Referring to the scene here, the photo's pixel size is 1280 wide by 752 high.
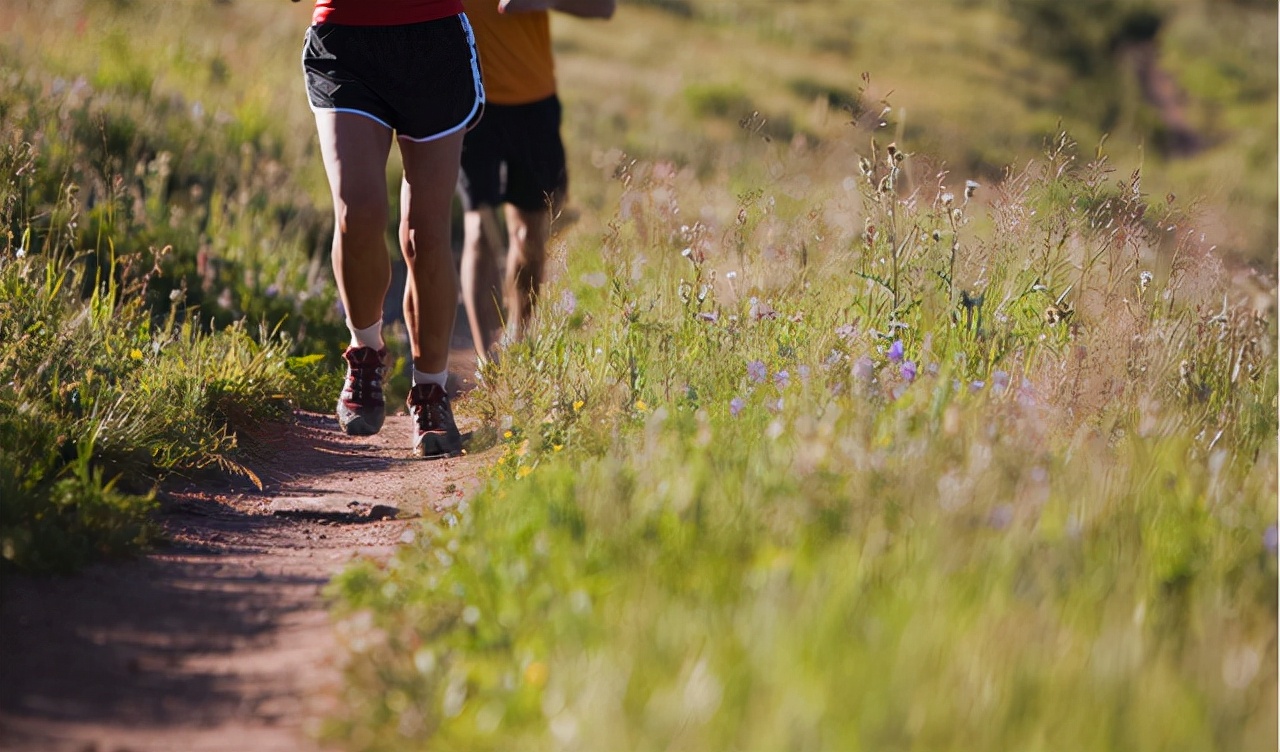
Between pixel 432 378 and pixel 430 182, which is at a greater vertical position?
pixel 430 182

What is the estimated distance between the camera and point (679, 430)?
11.6ft

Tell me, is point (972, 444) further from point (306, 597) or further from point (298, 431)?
point (298, 431)

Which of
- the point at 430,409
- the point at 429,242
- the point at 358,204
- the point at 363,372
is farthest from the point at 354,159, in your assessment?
the point at 430,409

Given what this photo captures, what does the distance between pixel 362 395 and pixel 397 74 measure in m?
1.07

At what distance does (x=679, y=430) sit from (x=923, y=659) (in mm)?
1344

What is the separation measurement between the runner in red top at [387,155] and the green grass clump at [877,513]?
268mm

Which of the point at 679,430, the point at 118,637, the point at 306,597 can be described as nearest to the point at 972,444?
the point at 679,430

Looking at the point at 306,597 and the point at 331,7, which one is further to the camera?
the point at 331,7

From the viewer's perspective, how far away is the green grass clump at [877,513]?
2.23 meters

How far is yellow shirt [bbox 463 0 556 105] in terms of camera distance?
533cm

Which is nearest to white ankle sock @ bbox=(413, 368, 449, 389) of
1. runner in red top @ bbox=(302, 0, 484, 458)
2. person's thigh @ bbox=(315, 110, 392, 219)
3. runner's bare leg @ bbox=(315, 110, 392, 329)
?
runner in red top @ bbox=(302, 0, 484, 458)

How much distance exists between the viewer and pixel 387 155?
177 inches

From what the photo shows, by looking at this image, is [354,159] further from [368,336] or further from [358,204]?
[368,336]

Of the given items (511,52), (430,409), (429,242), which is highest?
(511,52)
